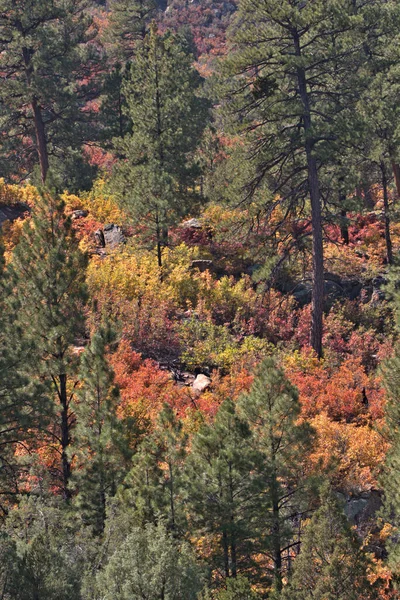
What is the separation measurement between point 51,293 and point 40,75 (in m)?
18.0

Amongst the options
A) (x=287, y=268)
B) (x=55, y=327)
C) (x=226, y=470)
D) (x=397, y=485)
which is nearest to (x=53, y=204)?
(x=55, y=327)

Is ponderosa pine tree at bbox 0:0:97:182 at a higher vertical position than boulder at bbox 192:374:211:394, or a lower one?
higher

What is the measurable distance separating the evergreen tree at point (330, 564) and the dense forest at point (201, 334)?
31 mm

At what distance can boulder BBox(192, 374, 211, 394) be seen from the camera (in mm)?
16406

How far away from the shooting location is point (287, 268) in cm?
2328

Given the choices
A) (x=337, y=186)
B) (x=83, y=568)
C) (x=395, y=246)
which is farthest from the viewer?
(x=395, y=246)

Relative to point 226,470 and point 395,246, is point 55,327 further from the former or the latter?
point 395,246

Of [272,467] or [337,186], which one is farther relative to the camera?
[337,186]

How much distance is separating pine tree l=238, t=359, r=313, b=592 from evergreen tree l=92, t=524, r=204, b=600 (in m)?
2.52

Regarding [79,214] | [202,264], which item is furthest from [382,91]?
[79,214]

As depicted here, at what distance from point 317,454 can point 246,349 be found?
17.3ft

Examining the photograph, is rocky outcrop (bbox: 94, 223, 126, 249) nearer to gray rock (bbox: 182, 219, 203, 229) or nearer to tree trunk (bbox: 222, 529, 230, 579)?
gray rock (bbox: 182, 219, 203, 229)

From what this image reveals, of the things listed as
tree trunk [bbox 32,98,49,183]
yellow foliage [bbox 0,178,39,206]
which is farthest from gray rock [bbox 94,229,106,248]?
tree trunk [bbox 32,98,49,183]

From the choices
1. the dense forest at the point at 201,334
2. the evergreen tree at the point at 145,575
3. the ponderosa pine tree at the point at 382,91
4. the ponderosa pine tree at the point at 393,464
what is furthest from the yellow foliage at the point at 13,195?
the evergreen tree at the point at 145,575
